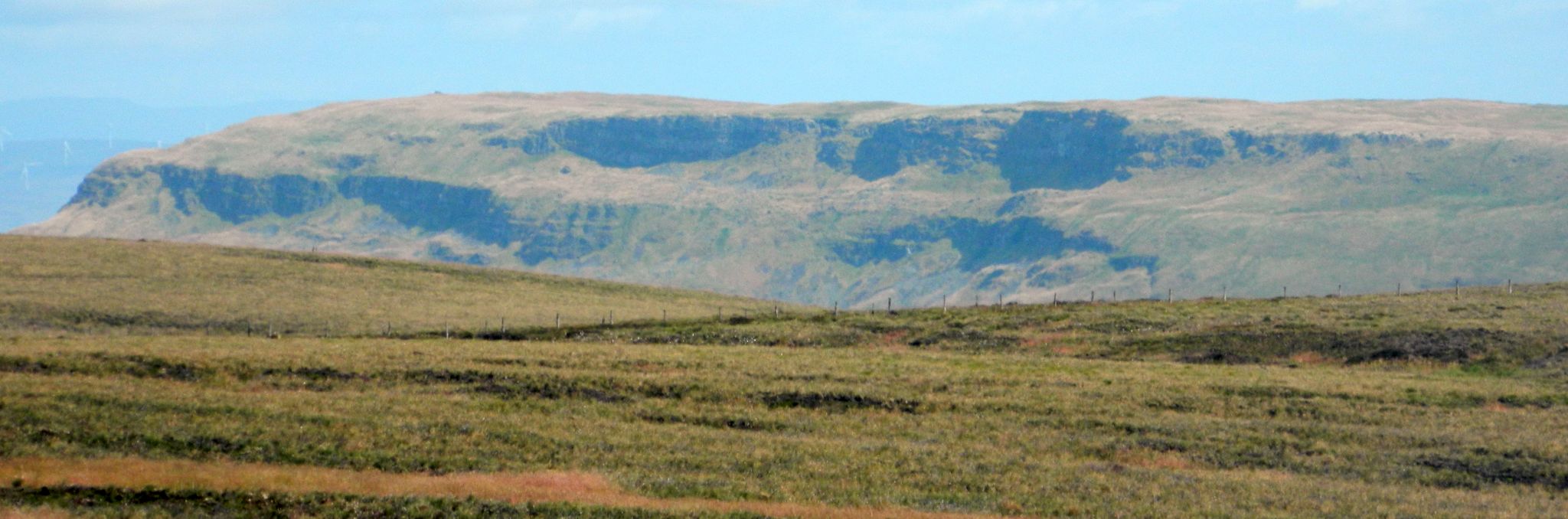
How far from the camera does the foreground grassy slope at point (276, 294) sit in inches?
3907

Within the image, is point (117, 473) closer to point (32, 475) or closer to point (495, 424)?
point (32, 475)

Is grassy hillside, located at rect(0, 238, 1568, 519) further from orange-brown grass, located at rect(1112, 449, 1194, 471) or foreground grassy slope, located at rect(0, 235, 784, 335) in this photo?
foreground grassy slope, located at rect(0, 235, 784, 335)

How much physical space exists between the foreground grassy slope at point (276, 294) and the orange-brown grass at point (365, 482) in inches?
2039

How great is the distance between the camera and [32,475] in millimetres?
39312

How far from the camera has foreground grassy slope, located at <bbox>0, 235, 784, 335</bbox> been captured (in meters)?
99.2

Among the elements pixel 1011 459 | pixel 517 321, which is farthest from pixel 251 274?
pixel 1011 459

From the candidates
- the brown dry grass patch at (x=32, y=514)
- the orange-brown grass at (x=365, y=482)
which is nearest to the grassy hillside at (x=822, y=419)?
the orange-brown grass at (x=365, y=482)

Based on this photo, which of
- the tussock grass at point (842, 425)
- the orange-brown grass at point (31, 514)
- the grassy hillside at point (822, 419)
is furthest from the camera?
the tussock grass at point (842, 425)

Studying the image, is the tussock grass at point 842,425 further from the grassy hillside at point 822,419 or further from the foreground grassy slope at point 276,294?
the foreground grassy slope at point 276,294

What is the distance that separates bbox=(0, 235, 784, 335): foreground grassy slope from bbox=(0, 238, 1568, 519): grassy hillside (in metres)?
9.81

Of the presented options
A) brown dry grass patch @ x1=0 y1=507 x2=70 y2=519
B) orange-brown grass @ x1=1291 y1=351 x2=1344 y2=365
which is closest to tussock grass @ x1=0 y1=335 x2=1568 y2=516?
orange-brown grass @ x1=1291 y1=351 x2=1344 y2=365

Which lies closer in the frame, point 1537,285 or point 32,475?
point 32,475

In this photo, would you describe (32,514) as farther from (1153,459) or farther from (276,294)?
(276,294)

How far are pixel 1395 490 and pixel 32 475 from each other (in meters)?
37.1
